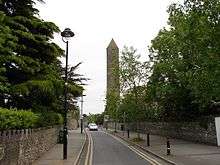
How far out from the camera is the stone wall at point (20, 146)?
15375 millimetres

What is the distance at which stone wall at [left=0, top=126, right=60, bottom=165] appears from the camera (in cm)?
1538

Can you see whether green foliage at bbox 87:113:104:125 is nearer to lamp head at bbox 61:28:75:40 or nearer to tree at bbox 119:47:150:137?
tree at bbox 119:47:150:137

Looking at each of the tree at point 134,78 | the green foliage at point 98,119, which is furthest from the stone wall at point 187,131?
the green foliage at point 98,119

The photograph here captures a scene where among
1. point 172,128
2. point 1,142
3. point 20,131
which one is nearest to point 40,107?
point 20,131

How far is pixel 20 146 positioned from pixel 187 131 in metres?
26.4

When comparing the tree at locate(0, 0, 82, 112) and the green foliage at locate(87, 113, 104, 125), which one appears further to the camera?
the green foliage at locate(87, 113, 104, 125)

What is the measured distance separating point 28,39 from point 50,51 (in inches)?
96.4

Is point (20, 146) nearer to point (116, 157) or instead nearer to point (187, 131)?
point (116, 157)

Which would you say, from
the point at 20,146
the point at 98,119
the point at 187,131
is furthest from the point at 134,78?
the point at 98,119

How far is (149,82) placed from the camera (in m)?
45.7

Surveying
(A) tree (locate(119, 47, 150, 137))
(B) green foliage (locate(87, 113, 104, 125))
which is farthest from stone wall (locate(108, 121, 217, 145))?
(B) green foliage (locate(87, 113, 104, 125))

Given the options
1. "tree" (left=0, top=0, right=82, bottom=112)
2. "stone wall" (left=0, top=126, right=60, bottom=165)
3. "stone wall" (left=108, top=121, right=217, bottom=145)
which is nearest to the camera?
"stone wall" (left=0, top=126, right=60, bottom=165)

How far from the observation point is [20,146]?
18.8 m

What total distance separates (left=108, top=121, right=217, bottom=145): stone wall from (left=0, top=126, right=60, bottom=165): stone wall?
14306mm
